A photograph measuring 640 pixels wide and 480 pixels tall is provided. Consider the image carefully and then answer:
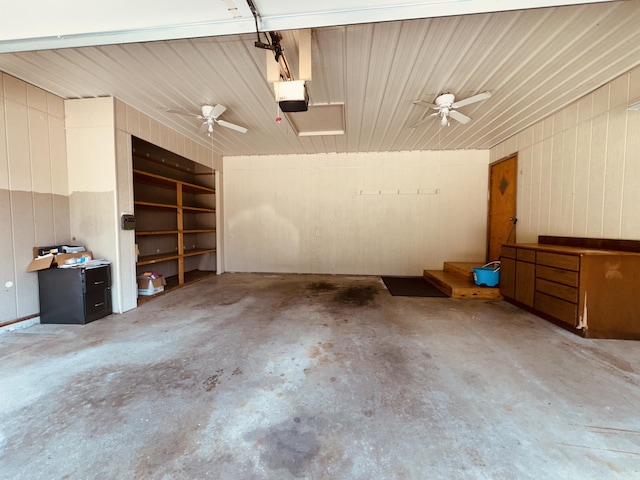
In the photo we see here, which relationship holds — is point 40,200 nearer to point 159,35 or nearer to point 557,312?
point 159,35

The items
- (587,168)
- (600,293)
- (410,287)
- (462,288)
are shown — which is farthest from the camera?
(410,287)

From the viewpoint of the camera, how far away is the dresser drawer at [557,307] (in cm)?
291

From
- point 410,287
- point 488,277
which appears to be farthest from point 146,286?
point 488,277

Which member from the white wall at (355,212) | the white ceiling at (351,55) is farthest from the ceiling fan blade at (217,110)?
the white wall at (355,212)

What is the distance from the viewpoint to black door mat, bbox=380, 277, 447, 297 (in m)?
4.69

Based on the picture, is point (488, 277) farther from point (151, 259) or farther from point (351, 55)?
point (151, 259)

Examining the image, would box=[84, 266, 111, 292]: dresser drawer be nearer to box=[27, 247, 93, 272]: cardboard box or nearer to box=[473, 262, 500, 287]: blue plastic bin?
box=[27, 247, 93, 272]: cardboard box

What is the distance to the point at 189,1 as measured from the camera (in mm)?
1771

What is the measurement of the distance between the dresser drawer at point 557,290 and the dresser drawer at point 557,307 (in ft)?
0.16

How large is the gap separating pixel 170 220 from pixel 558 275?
7.58 metres

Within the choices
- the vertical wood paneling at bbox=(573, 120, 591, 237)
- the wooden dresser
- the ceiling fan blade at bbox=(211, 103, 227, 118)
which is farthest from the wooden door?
the ceiling fan blade at bbox=(211, 103, 227, 118)

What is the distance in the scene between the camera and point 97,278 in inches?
133

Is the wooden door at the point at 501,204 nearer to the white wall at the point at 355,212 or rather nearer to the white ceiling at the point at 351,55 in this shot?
the white wall at the point at 355,212

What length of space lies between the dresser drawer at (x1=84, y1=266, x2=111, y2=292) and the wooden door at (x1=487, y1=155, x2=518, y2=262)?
23.6 ft
